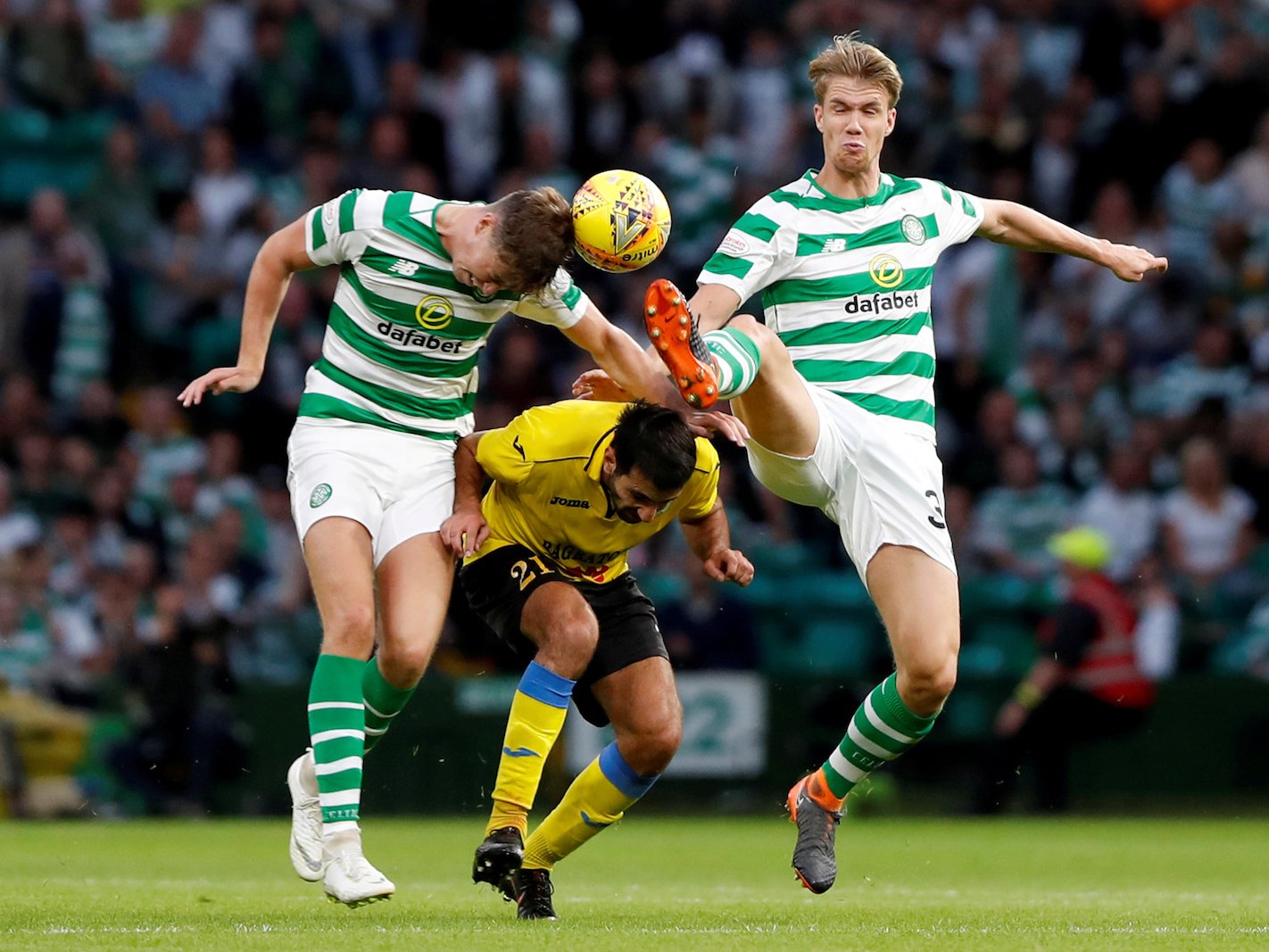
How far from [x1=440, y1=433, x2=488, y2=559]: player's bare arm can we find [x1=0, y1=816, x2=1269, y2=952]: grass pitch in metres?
1.21

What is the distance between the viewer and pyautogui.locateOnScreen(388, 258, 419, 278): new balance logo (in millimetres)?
6863

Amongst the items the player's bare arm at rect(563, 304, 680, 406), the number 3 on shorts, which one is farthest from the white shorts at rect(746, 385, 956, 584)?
the player's bare arm at rect(563, 304, 680, 406)

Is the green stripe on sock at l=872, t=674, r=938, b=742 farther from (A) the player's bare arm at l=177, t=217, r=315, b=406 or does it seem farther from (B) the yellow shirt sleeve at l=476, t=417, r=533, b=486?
(A) the player's bare arm at l=177, t=217, r=315, b=406

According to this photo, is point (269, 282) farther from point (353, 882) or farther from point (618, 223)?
point (353, 882)

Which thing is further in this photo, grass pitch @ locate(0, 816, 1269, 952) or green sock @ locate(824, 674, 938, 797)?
green sock @ locate(824, 674, 938, 797)

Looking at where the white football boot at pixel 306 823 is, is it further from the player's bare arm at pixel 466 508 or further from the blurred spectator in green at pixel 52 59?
the blurred spectator in green at pixel 52 59

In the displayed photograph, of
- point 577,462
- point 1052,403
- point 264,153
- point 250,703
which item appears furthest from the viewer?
point 264,153

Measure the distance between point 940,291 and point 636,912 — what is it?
8.70m

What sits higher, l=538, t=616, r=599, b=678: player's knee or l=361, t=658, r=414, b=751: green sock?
l=538, t=616, r=599, b=678: player's knee

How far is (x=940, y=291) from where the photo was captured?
14836 mm

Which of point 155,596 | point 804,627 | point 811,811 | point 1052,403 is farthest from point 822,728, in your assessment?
point 811,811

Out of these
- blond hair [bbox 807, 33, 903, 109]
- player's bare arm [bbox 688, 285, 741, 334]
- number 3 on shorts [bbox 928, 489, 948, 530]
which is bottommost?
number 3 on shorts [bbox 928, 489, 948, 530]

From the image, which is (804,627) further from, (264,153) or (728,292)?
(728,292)

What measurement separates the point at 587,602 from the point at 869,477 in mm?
1043
